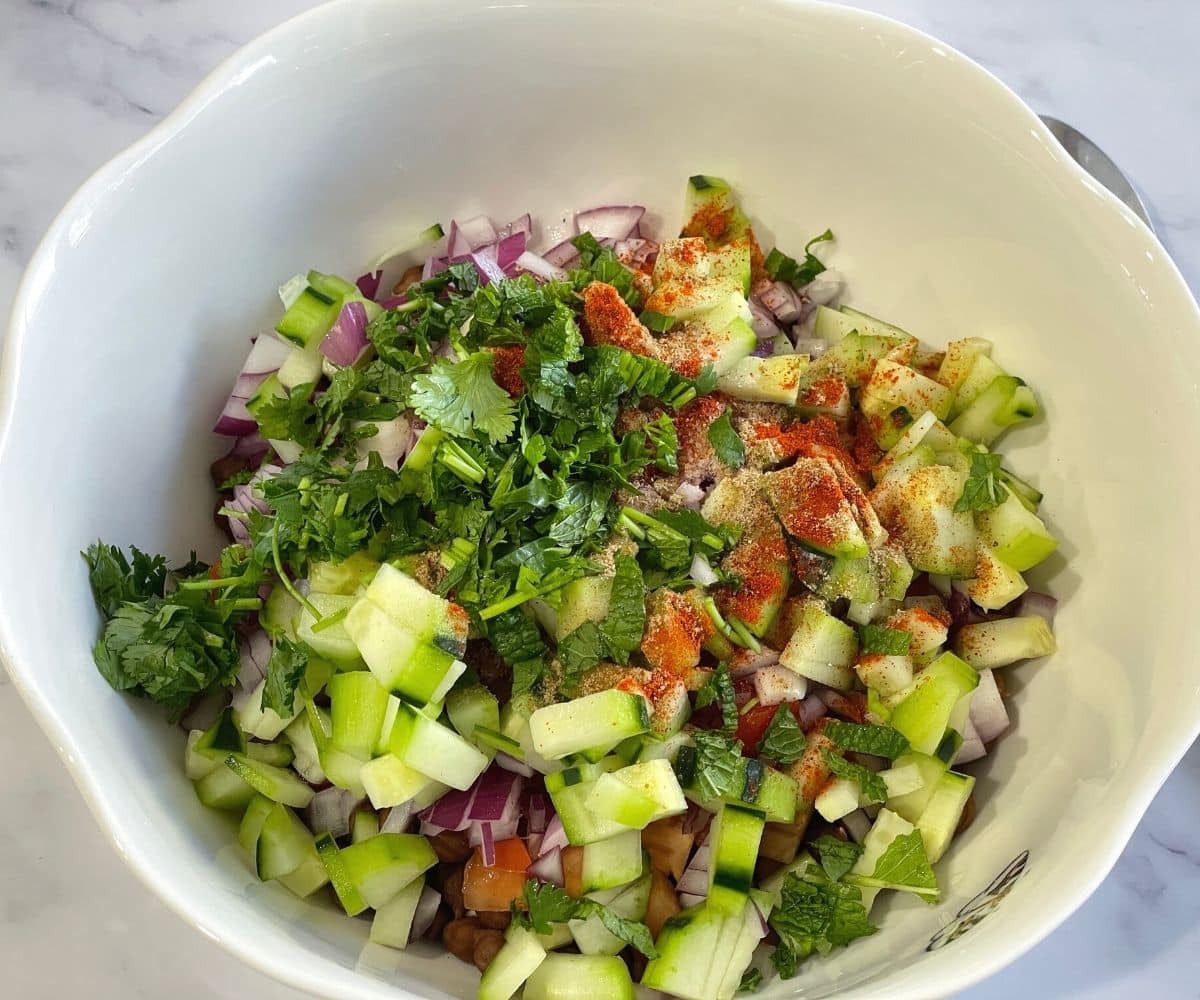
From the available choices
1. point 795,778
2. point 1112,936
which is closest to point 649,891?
point 795,778

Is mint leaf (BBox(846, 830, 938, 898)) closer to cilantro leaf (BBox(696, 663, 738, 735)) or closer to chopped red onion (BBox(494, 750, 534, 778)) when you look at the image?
cilantro leaf (BBox(696, 663, 738, 735))

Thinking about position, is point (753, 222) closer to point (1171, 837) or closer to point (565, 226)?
point (565, 226)

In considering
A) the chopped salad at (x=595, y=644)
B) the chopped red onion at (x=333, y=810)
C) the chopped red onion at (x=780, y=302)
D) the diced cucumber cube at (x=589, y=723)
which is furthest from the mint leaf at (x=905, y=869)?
the chopped red onion at (x=780, y=302)

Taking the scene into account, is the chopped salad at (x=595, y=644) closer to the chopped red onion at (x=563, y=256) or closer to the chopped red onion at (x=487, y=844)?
the chopped red onion at (x=487, y=844)

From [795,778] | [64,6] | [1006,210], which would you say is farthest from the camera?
[64,6]

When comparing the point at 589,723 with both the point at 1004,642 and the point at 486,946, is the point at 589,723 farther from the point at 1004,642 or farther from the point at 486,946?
the point at 1004,642
